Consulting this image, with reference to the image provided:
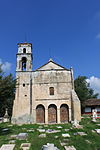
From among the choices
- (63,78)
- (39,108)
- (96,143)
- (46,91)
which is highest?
(63,78)

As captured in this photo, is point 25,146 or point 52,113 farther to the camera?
point 52,113

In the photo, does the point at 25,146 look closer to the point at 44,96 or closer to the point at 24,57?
A: the point at 44,96

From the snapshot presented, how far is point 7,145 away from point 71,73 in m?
14.8

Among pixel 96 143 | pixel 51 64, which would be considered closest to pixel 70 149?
pixel 96 143

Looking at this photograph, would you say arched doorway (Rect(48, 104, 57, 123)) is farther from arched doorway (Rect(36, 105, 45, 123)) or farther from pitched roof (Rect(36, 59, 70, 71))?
pitched roof (Rect(36, 59, 70, 71))

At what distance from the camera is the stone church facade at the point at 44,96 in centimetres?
1955

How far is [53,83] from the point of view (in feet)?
68.4

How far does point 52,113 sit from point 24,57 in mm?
9695

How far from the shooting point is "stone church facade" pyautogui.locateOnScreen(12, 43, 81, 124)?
19.5 meters

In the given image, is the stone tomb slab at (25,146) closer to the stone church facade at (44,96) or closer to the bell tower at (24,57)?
the stone church facade at (44,96)

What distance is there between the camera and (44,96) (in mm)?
20469

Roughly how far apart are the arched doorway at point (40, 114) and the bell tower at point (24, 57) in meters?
6.02

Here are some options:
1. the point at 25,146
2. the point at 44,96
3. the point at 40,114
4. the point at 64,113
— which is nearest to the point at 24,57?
the point at 44,96

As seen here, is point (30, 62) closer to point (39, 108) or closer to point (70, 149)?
point (39, 108)
